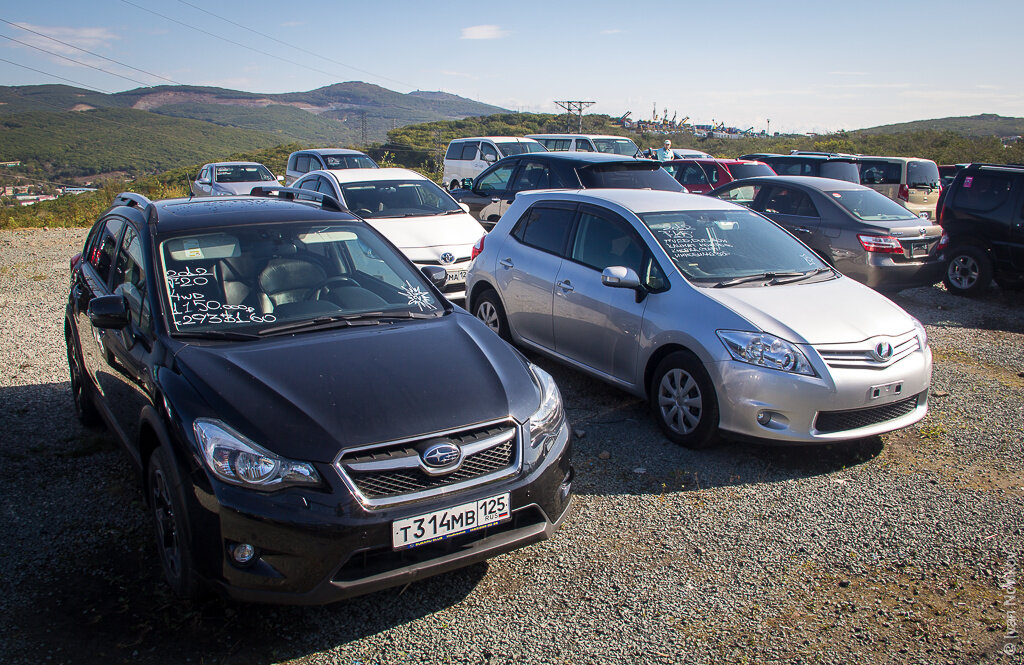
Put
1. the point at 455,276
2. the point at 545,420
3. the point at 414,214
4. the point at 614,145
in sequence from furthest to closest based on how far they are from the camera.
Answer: the point at 614,145 → the point at 414,214 → the point at 455,276 → the point at 545,420

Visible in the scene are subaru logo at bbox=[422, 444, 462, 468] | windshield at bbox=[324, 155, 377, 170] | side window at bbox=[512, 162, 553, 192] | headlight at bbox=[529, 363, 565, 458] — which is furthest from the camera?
windshield at bbox=[324, 155, 377, 170]

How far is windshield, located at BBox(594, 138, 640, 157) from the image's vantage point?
2144 cm

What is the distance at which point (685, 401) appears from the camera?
496 centimetres

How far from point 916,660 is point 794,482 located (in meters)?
1.65

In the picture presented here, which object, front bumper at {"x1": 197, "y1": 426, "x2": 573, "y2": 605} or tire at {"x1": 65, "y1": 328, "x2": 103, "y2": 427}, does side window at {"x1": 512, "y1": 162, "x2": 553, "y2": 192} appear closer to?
tire at {"x1": 65, "y1": 328, "x2": 103, "y2": 427}

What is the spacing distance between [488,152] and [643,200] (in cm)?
1383

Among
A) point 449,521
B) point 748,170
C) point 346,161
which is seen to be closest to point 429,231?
point 449,521

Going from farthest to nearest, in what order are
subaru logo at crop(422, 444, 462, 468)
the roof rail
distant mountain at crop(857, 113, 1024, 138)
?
distant mountain at crop(857, 113, 1024, 138), the roof rail, subaru logo at crop(422, 444, 462, 468)

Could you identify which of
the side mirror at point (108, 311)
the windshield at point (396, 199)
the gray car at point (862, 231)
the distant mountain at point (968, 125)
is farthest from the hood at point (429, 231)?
the distant mountain at point (968, 125)

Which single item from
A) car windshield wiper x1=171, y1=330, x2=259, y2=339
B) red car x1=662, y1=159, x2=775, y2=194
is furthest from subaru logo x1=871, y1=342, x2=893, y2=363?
red car x1=662, y1=159, x2=775, y2=194

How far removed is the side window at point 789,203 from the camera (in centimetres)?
993

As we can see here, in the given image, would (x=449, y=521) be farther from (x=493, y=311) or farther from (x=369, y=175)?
(x=369, y=175)

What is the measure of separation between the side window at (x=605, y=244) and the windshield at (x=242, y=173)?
660 inches

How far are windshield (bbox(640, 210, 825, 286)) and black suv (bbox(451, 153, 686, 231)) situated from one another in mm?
3865
